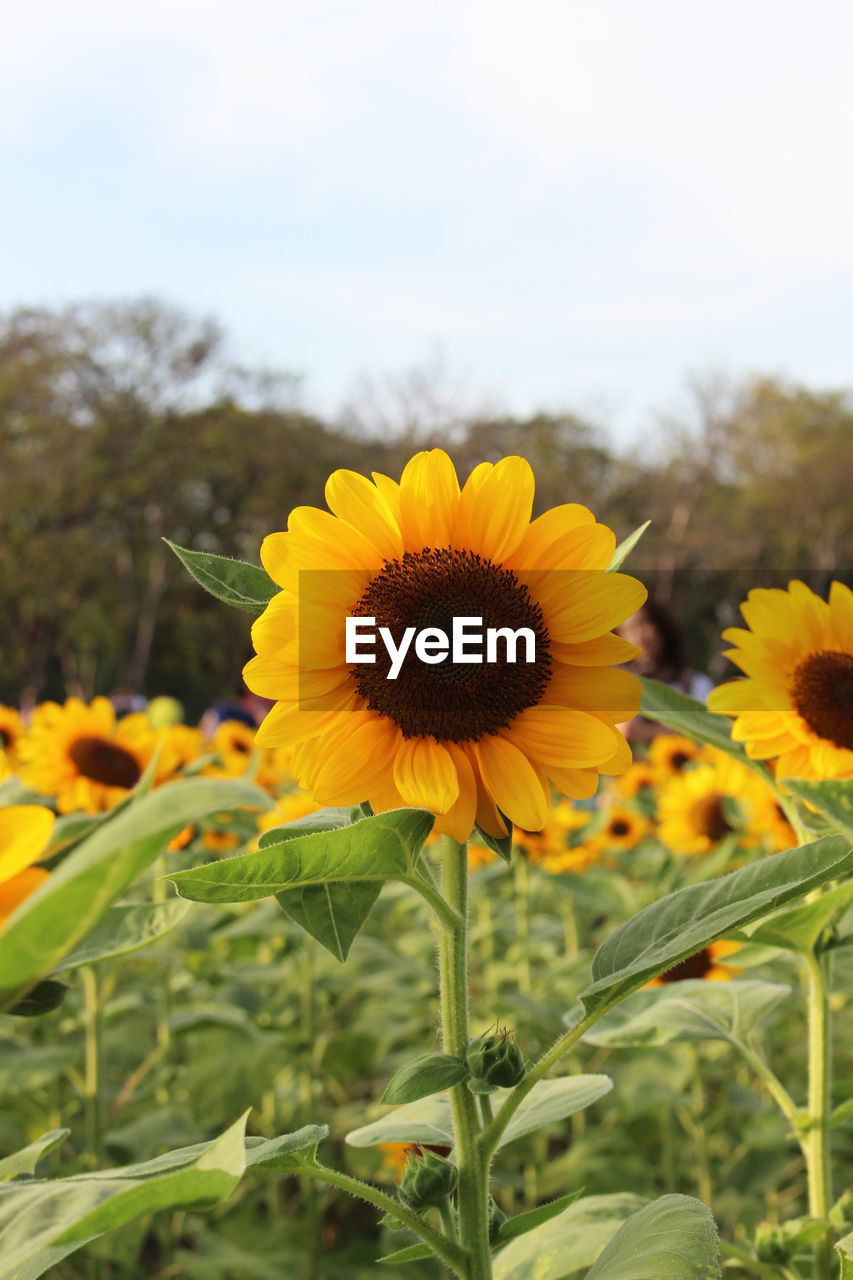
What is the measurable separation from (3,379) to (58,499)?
272 cm

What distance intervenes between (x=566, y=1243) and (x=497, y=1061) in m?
0.40

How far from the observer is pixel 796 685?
132 cm

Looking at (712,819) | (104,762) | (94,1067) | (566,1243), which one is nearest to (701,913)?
(566,1243)

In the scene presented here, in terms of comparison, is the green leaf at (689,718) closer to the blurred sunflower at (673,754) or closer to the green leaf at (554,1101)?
the green leaf at (554,1101)

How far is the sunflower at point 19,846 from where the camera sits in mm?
606

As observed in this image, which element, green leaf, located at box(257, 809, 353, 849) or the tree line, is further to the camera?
the tree line

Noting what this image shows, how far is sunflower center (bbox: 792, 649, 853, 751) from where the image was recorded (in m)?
1.28

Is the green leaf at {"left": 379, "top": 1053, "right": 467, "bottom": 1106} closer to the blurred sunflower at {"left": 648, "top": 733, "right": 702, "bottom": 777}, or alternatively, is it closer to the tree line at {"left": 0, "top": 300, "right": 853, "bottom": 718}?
the blurred sunflower at {"left": 648, "top": 733, "right": 702, "bottom": 777}

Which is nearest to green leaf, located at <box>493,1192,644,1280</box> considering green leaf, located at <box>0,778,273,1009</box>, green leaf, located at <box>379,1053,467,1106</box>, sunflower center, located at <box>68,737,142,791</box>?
green leaf, located at <box>379,1053,467,1106</box>

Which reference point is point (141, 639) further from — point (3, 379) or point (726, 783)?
point (726, 783)

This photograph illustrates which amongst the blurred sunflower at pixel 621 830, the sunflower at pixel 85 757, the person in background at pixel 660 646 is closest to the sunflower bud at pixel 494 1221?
the sunflower at pixel 85 757

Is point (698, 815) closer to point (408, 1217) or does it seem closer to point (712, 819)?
point (712, 819)

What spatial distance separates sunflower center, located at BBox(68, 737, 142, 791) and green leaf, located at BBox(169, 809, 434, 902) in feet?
6.51

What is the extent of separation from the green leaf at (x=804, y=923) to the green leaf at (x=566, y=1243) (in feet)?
1.11
